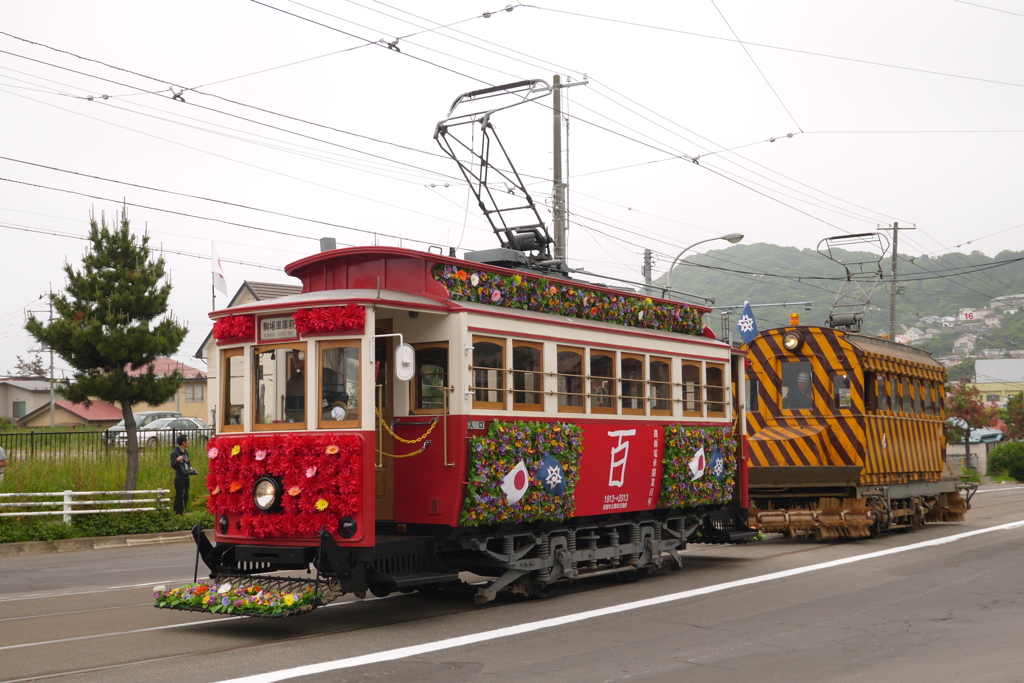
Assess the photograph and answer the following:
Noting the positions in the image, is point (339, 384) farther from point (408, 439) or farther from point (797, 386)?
point (797, 386)

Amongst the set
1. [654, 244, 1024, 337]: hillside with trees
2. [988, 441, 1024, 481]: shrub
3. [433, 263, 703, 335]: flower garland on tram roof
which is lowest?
[988, 441, 1024, 481]: shrub

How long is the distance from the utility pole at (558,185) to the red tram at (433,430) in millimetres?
7890


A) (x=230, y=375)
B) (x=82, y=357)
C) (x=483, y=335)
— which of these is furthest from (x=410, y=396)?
(x=82, y=357)

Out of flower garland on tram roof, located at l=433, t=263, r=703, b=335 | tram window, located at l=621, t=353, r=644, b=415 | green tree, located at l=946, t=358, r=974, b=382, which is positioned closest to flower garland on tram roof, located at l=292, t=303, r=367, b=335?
flower garland on tram roof, located at l=433, t=263, r=703, b=335

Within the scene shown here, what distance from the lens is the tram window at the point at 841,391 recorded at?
19281 mm

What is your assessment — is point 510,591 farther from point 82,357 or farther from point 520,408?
point 82,357

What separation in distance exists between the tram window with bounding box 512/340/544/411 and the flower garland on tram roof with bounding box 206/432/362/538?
235 cm

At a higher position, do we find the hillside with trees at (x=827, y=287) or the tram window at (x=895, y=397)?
the hillside with trees at (x=827, y=287)

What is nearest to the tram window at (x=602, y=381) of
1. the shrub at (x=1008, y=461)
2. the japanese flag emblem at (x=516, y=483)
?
the japanese flag emblem at (x=516, y=483)

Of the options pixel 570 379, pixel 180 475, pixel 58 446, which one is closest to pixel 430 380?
pixel 570 379

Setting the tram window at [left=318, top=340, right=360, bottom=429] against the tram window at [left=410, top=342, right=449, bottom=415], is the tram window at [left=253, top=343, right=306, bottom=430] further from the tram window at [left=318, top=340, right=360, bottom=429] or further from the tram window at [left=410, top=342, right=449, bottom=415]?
the tram window at [left=410, top=342, right=449, bottom=415]

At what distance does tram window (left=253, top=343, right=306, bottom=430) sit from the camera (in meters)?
10.4

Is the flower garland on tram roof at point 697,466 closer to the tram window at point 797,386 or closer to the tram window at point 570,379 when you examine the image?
the tram window at point 570,379

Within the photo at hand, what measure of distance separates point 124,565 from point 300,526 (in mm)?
8198
